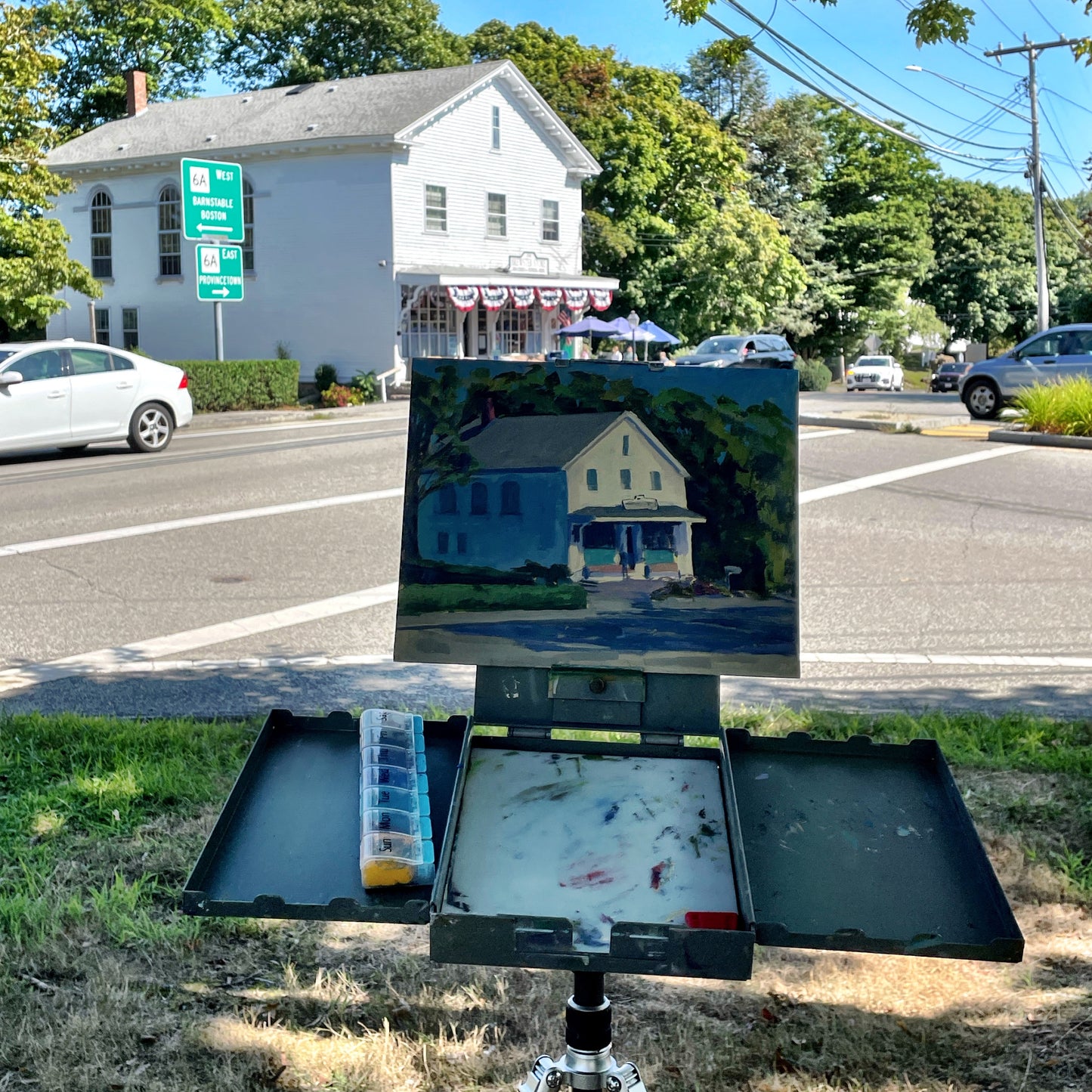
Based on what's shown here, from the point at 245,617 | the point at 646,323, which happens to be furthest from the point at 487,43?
the point at 245,617

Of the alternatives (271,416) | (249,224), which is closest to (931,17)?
(271,416)

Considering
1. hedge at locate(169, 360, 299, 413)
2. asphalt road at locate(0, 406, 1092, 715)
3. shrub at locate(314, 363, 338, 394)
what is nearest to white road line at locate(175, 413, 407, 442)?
hedge at locate(169, 360, 299, 413)

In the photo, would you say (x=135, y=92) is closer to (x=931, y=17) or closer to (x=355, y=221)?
(x=355, y=221)

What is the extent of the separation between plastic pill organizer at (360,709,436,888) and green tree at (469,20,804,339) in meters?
45.7

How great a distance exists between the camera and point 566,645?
2.38 m

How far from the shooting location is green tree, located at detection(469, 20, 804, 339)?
160ft

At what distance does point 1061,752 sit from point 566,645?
3.34 metres

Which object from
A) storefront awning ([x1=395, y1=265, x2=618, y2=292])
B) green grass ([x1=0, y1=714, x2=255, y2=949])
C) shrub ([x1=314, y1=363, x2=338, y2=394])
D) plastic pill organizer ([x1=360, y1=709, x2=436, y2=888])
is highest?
storefront awning ([x1=395, y1=265, x2=618, y2=292])

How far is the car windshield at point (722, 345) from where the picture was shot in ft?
123

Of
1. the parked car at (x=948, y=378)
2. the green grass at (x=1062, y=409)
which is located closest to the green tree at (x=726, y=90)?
the parked car at (x=948, y=378)

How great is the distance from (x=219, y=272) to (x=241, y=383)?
2399 millimetres

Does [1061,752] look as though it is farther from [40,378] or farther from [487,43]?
[487,43]

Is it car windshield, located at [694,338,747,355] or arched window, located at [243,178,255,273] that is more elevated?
arched window, located at [243,178,255,273]

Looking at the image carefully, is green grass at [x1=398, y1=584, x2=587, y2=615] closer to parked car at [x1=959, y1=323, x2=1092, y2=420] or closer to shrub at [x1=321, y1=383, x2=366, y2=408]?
parked car at [x1=959, y1=323, x2=1092, y2=420]
